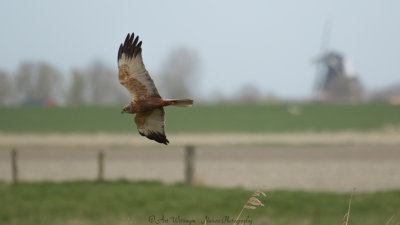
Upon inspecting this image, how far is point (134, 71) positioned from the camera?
5.78ft

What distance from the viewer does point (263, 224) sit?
1450 cm

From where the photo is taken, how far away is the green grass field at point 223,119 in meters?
50.3

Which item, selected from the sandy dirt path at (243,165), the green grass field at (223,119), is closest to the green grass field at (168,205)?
the sandy dirt path at (243,165)

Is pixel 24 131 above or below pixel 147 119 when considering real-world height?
below

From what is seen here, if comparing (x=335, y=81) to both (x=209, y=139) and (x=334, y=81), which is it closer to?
(x=334, y=81)

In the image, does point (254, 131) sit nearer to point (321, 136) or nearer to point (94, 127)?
point (321, 136)

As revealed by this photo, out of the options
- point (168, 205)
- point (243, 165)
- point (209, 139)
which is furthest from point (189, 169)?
point (209, 139)

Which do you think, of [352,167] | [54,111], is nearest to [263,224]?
[352,167]

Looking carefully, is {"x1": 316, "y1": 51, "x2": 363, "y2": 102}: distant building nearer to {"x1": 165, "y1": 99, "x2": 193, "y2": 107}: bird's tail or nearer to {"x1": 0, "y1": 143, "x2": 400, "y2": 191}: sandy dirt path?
{"x1": 0, "y1": 143, "x2": 400, "y2": 191}: sandy dirt path

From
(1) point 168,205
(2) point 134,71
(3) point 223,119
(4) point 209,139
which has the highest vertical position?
(2) point 134,71

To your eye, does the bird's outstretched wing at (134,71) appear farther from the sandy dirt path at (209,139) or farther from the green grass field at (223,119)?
the green grass field at (223,119)

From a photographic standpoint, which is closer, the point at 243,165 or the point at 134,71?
the point at 134,71

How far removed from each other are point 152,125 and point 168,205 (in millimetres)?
15405

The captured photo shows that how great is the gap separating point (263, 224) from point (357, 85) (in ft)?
302
